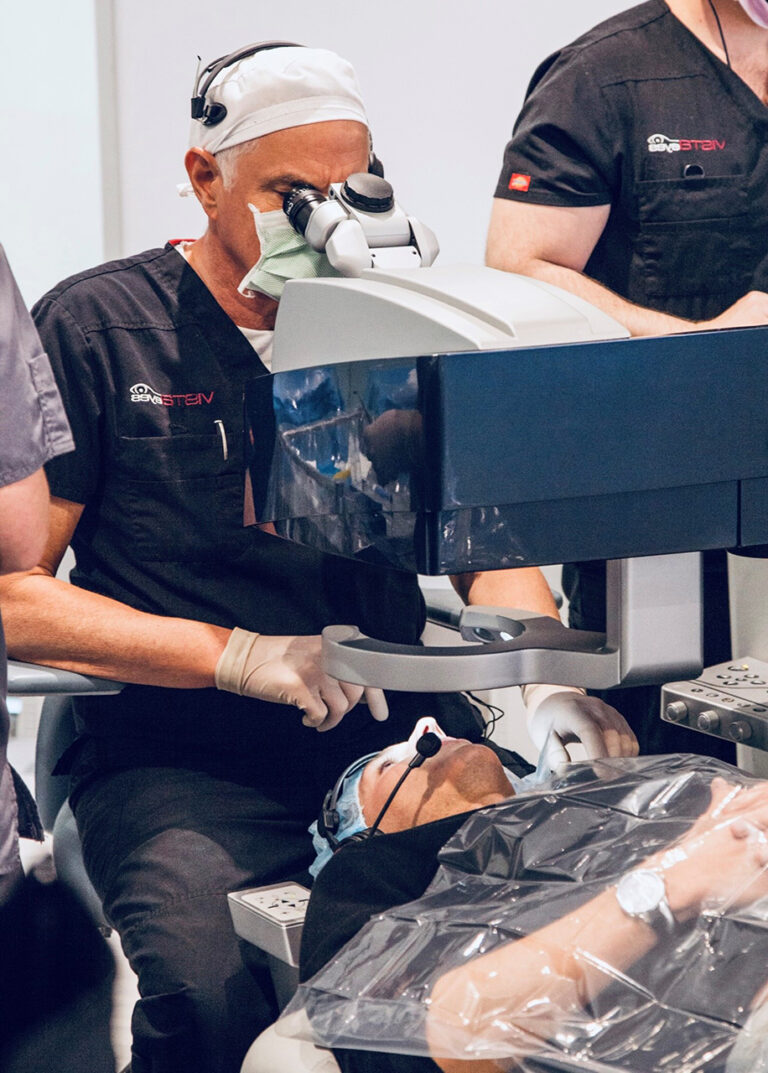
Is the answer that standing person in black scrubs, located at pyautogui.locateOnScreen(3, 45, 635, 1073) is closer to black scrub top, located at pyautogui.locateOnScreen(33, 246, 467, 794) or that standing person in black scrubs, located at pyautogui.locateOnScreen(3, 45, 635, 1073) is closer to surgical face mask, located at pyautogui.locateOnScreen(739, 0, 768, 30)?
black scrub top, located at pyautogui.locateOnScreen(33, 246, 467, 794)

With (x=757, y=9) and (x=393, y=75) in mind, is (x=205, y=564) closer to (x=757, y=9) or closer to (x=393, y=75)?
(x=757, y=9)

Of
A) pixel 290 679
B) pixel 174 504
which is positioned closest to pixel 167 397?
pixel 174 504

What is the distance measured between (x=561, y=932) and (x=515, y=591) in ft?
2.31

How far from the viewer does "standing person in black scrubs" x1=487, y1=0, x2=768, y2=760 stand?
185cm

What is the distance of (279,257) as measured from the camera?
1498mm

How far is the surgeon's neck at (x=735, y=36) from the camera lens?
1862mm

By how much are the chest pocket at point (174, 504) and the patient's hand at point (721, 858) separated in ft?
2.42

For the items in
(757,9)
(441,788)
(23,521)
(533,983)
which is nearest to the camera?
(533,983)

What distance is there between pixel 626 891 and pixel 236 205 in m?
0.97

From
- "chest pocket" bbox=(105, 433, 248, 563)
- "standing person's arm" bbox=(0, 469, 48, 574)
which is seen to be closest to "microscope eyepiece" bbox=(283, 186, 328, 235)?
"chest pocket" bbox=(105, 433, 248, 563)

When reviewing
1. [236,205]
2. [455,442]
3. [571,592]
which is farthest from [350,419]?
[571,592]

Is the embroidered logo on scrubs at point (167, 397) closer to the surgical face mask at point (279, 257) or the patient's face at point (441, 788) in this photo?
the surgical face mask at point (279, 257)

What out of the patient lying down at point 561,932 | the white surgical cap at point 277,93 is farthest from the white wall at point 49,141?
the patient lying down at point 561,932

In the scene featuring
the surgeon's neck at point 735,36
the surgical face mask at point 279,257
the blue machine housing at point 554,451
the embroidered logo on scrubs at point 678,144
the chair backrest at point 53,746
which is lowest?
the chair backrest at point 53,746
